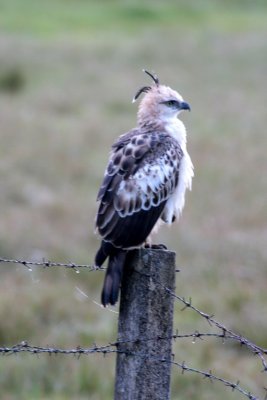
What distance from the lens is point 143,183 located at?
4930 mm

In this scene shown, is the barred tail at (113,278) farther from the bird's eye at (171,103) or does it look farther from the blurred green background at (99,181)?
the blurred green background at (99,181)

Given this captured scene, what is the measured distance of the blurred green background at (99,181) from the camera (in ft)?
24.8

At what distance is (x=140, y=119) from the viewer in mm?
A: 5766

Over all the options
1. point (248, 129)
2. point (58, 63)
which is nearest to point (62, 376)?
point (248, 129)

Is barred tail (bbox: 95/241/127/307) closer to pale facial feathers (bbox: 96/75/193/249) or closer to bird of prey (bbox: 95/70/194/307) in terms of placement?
bird of prey (bbox: 95/70/194/307)

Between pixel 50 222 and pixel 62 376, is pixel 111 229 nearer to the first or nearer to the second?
pixel 62 376

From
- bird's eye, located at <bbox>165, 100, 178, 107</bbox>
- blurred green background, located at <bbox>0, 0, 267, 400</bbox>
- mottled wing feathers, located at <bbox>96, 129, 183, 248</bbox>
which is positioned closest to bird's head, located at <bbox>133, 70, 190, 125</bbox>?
bird's eye, located at <bbox>165, 100, 178, 107</bbox>

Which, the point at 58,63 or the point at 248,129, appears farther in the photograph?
the point at 58,63

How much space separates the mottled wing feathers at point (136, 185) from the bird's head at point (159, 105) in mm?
292

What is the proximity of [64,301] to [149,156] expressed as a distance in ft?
11.7

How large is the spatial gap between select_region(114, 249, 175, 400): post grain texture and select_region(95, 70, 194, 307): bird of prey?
0.43 m

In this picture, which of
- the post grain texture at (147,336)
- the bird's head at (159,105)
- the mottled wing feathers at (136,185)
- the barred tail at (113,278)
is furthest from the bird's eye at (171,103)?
the post grain texture at (147,336)

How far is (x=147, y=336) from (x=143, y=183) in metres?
1.36

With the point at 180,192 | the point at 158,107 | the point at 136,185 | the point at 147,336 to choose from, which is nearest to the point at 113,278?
the point at 147,336
